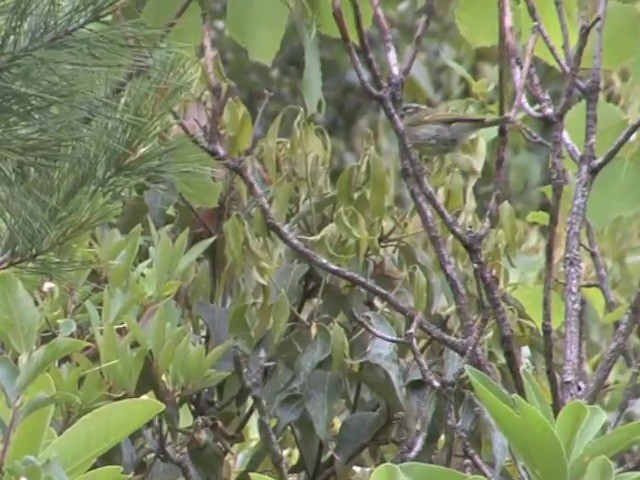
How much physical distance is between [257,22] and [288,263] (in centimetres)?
40

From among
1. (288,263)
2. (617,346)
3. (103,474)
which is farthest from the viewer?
(288,263)

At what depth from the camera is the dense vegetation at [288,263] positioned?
40.9 inches

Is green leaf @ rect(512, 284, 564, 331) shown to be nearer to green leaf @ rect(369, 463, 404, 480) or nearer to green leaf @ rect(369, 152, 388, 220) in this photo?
green leaf @ rect(369, 152, 388, 220)

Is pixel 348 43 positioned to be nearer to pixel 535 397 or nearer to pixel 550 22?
pixel 550 22

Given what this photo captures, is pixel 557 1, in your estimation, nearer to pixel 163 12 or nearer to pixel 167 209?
pixel 163 12

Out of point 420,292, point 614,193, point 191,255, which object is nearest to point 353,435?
point 420,292

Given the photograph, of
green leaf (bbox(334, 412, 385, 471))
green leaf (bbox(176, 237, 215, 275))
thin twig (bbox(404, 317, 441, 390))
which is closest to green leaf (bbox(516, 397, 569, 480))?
thin twig (bbox(404, 317, 441, 390))

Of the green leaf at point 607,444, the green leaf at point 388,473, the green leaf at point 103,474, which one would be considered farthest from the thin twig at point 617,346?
the green leaf at point 103,474

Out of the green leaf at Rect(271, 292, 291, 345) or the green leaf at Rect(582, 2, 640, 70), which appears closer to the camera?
the green leaf at Rect(582, 2, 640, 70)

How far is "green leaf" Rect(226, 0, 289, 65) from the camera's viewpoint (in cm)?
109

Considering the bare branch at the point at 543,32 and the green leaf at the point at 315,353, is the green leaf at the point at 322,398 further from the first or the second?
the bare branch at the point at 543,32

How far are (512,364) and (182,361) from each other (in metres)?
0.34

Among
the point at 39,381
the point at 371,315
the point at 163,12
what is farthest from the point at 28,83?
the point at 371,315

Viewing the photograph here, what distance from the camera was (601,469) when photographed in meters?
0.77
